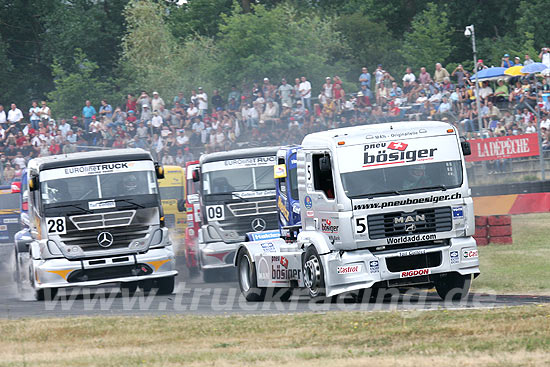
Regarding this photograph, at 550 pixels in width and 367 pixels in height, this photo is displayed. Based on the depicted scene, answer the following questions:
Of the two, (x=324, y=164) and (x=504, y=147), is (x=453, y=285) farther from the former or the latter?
(x=504, y=147)

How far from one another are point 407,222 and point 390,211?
0.29 m

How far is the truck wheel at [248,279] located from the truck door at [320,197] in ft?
5.61

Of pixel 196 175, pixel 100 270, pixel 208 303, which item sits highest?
pixel 196 175

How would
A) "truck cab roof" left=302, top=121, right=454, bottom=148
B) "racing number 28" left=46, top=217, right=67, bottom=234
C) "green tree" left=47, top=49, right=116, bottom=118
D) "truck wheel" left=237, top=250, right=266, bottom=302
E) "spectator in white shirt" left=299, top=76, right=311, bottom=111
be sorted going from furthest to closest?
"green tree" left=47, top=49, right=116, bottom=118, "spectator in white shirt" left=299, top=76, right=311, bottom=111, "racing number 28" left=46, top=217, right=67, bottom=234, "truck wheel" left=237, top=250, right=266, bottom=302, "truck cab roof" left=302, top=121, right=454, bottom=148

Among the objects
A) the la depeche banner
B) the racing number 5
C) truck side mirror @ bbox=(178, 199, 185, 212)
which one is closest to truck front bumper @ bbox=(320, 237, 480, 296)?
the racing number 5

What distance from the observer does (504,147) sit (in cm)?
2817

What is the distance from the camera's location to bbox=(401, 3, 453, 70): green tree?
53.7 meters

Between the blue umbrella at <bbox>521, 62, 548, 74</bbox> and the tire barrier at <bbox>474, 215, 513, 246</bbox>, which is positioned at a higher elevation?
the blue umbrella at <bbox>521, 62, 548, 74</bbox>

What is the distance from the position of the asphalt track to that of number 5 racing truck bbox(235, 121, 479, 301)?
38 cm

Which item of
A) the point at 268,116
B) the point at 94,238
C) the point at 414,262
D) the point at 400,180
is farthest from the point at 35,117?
the point at 414,262

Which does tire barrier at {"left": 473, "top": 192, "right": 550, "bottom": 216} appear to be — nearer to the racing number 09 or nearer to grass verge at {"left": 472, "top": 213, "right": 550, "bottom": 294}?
grass verge at {"left": 472, "top": 213, "right": 550, "bottom": 294}

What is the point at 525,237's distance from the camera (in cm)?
2311

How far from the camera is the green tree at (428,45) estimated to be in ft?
176

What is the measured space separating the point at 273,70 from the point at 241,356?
37.3 metres
